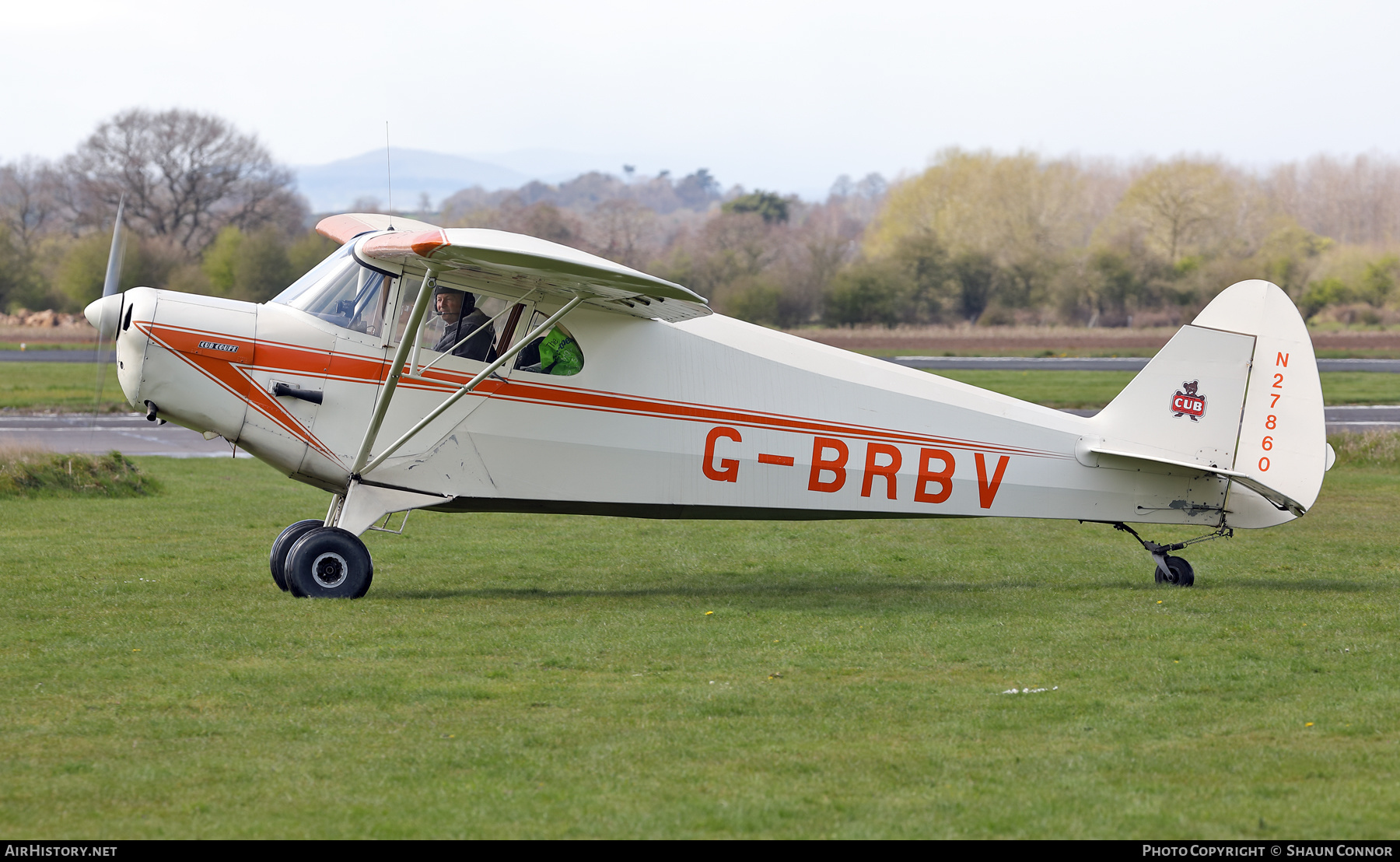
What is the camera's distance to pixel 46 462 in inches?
671

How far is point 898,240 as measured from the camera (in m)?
60.0

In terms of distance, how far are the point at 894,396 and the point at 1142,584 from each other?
300cm

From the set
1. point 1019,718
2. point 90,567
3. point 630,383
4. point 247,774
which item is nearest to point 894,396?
point 630,383

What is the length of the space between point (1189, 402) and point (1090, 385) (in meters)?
25.3

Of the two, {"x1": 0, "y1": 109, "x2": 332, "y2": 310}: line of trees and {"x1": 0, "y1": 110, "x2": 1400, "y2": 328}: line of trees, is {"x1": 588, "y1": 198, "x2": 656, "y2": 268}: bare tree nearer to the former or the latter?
{"x1": 0, "y1": 110, "x2": 1400, "y2": 328}: line of trees

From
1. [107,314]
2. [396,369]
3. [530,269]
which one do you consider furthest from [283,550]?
[530,269]

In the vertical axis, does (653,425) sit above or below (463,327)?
below

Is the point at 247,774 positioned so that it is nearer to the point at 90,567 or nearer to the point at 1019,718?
the point at 1019,718

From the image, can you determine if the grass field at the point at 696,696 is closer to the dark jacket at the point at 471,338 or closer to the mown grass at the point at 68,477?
the dark jacket at the point at 471,338

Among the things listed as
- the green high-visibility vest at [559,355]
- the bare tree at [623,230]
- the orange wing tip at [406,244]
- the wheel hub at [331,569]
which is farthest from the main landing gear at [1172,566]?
the bare tree at [623,230]

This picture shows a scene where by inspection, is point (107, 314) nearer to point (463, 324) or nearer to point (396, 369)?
point (396, 369)

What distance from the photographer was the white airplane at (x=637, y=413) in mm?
10094

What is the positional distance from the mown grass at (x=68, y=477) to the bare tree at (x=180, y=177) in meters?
43.3

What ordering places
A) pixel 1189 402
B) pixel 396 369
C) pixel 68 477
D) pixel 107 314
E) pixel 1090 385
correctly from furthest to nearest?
pixel 1090 385, pixel 68 477, pixel 1189 402, pixel 107 314, pixel 396 369
